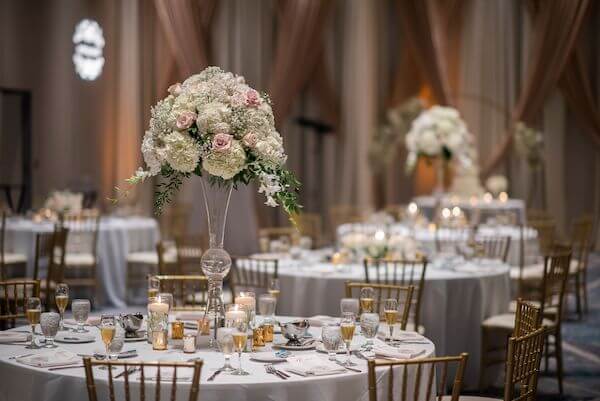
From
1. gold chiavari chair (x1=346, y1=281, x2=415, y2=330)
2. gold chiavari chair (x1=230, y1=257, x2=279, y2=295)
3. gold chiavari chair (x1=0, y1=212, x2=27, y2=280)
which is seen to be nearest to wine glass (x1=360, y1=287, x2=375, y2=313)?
gold chiavari chair (x1=346, y1=281, x2=415, y2=330)

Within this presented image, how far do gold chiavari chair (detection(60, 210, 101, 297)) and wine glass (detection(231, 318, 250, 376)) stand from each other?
5483mm

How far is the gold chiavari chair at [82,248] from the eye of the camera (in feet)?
28.7

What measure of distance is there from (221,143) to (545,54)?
33.5 ft

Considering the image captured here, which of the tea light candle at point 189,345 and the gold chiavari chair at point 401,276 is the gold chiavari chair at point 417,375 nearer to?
the tea light candle at point 189,345

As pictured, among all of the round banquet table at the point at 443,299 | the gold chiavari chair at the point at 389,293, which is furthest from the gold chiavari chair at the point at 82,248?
the gold chiavari chair at the point at 389,293

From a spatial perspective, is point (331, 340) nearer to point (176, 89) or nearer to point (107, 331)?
point (107, 331)

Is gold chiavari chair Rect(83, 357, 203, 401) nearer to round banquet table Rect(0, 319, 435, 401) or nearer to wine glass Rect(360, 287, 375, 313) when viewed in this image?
round banquet table Rect(0, 319, 435, 401)

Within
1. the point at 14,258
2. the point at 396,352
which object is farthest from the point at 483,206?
the point at 396,352

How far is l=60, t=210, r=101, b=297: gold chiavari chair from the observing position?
8.73 m

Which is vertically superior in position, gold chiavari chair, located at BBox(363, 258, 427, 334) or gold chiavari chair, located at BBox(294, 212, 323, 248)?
gold chiavari chair, located at BBox(294, 212, 323, 248)

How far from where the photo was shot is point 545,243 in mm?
9016

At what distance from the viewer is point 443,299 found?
236 inches

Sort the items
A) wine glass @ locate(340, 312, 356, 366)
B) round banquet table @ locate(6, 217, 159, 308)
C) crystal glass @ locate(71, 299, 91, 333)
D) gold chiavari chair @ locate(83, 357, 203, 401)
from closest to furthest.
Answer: gold chiavari chair @ locate(83, 357, 203, 401) → wine glass @ locate(340, 312, 356, 366) → crystal glass @ locate(71, 299, 91, 333) → round banquet table @ locate(6, 217, 159, 308)

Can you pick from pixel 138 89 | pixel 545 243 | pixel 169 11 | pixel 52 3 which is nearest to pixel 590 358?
pixel 545 243
